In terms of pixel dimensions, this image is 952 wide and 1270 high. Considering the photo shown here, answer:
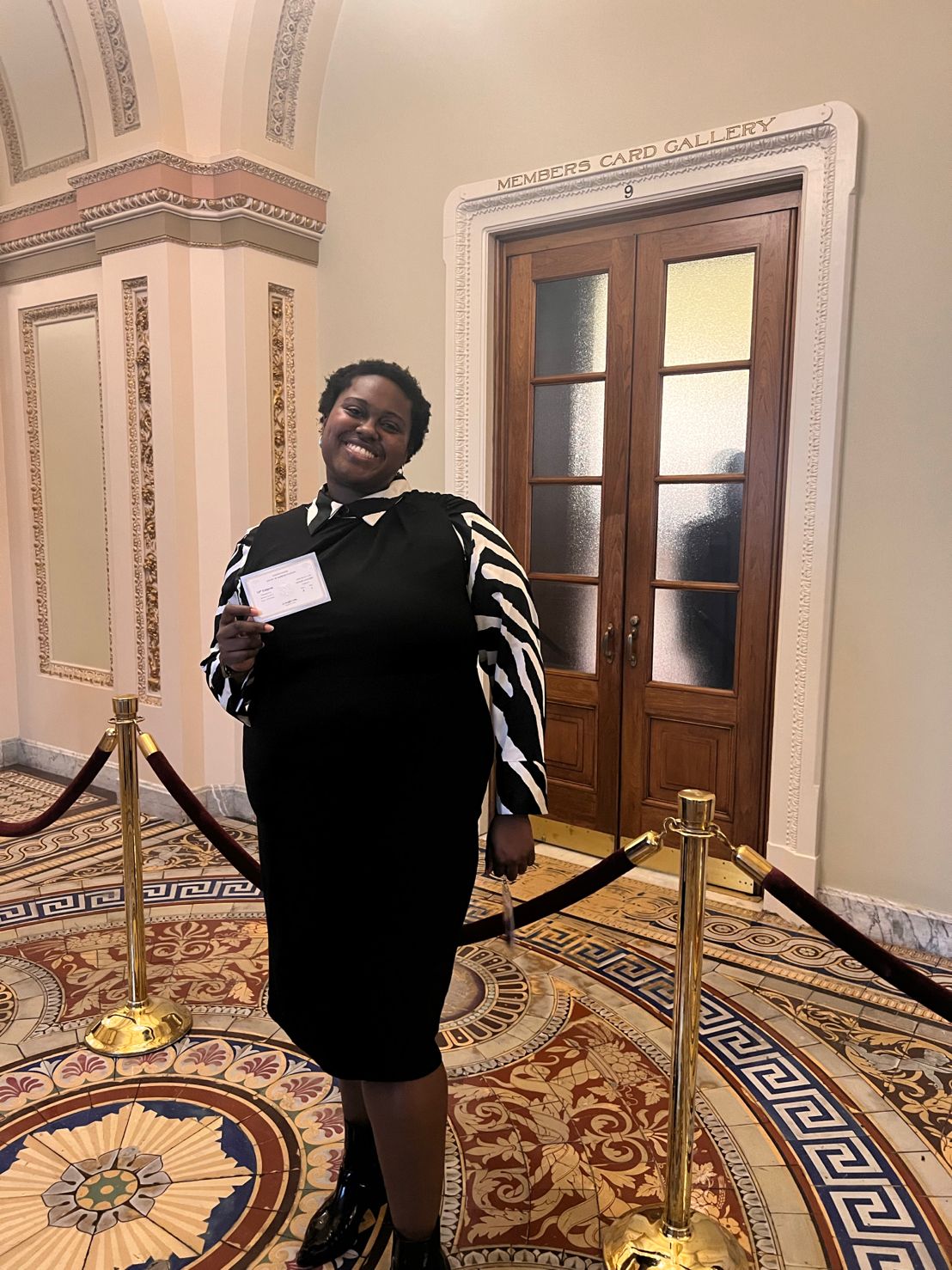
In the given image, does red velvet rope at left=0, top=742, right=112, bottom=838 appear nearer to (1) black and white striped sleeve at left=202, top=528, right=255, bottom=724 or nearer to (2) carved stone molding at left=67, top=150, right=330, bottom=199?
(1) black and white striped sleeve at left=202, top=528, right=255, bottom=724

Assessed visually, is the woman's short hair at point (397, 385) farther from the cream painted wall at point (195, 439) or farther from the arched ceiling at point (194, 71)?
the arched ceiling at point (194, 71)

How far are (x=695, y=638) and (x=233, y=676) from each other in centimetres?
244

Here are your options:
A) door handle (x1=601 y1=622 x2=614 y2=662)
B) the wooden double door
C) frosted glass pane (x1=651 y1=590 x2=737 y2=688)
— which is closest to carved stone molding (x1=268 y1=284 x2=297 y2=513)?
the wooden double door

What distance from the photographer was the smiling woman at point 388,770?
1.56 metres

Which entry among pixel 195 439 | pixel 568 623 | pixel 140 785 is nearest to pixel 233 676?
pixel 568 623

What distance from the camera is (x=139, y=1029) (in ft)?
8.55

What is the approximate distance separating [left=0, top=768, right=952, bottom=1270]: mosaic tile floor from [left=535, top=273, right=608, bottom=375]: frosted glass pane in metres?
2.31

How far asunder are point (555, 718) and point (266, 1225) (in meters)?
2.53

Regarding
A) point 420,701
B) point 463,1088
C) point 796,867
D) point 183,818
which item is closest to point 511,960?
point 463,1088

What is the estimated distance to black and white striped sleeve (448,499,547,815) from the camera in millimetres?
1617

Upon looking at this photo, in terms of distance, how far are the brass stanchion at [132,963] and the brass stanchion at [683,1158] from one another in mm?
1392

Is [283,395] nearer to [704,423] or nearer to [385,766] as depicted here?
[704,423]

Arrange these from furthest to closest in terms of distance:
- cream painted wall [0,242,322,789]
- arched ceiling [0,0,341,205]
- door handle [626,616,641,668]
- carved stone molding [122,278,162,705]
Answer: carved stone molding [122,278,162,705], cream painted wall [0,242,322,789], arched ceiling [0,0,341,205], door handle [626,616,641,668]

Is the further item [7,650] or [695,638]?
[7,650]
